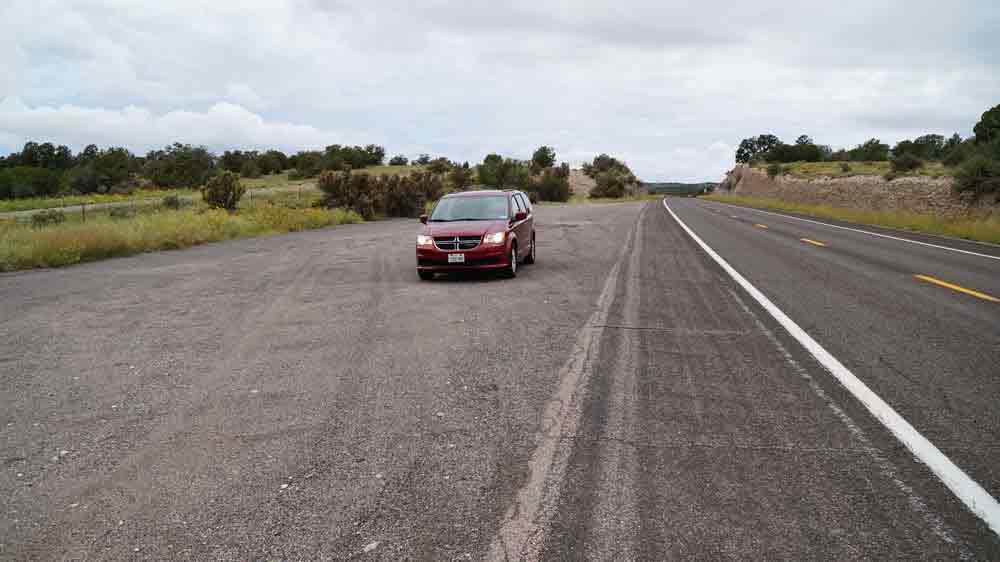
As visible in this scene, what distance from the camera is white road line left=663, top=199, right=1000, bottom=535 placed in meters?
3.11

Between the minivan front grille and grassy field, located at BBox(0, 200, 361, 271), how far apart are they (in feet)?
32.3

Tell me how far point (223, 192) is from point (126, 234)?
14506 millimetres

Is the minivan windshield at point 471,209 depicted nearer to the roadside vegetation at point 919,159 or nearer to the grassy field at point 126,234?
the grassy field at point 126,234

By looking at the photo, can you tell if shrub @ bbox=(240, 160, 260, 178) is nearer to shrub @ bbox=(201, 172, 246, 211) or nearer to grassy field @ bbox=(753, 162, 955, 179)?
shrub @ bbox=(201, 172, 246, 211)

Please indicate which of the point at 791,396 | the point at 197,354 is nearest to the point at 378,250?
the point at 197,354

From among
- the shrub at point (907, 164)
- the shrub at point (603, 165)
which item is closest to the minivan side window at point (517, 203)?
the shrub at point (907, 164)

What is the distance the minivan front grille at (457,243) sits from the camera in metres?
11.1

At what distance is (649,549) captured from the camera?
9.13ft

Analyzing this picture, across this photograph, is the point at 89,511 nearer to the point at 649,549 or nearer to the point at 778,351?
the point at 649,549

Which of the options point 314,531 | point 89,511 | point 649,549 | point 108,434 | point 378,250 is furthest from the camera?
point 378,250

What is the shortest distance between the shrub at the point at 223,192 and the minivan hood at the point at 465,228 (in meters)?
23.0

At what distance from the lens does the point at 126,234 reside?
17688mm

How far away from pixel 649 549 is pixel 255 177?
91.7 metres

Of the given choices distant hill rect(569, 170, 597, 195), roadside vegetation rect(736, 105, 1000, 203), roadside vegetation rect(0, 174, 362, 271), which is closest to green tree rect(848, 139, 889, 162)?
roadside vegetation rect(736, 105, 1000, 203)
